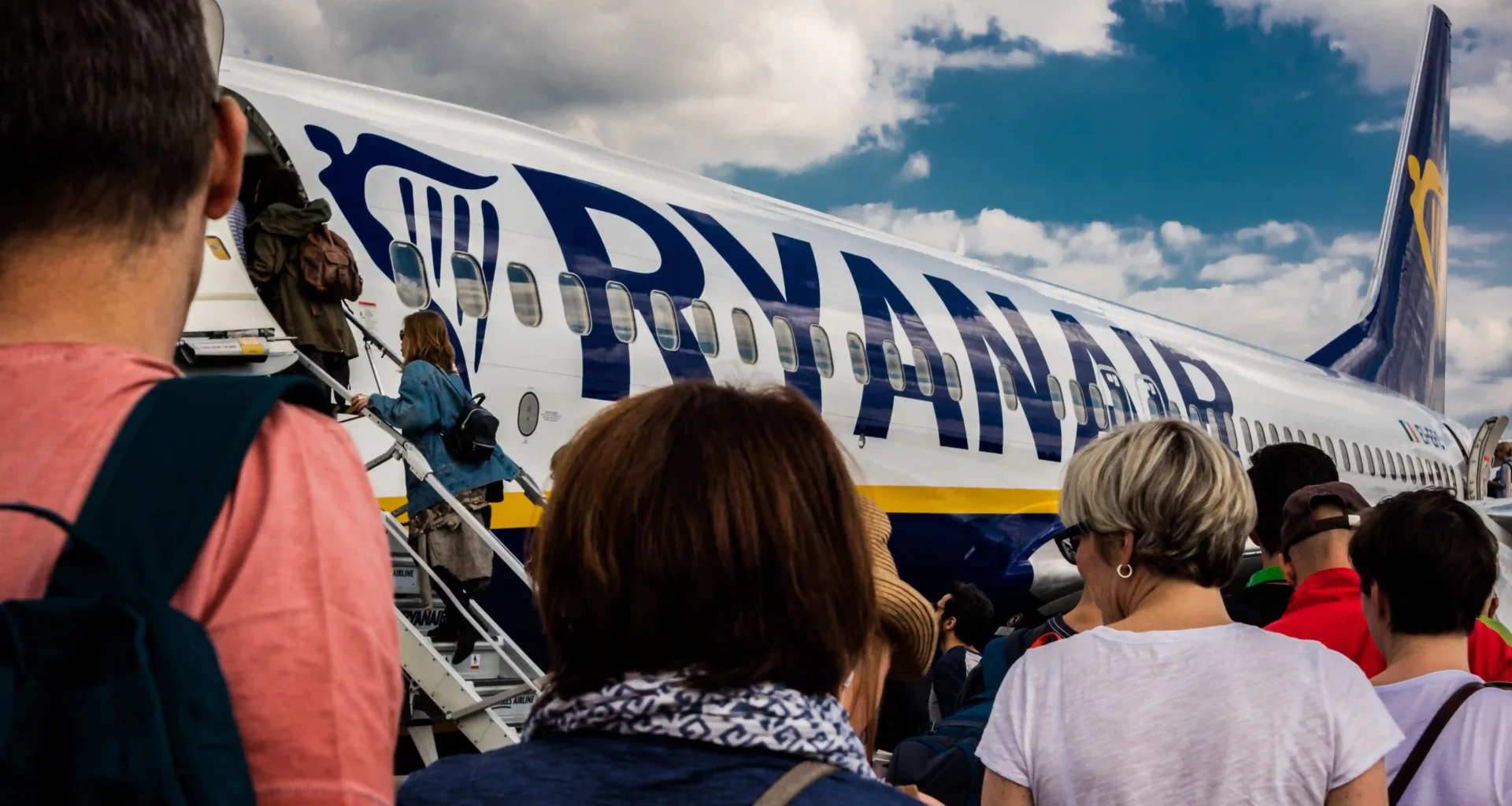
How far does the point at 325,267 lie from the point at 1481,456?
2079 cm

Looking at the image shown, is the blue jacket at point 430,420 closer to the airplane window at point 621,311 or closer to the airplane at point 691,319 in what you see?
the airplane at point 691,319

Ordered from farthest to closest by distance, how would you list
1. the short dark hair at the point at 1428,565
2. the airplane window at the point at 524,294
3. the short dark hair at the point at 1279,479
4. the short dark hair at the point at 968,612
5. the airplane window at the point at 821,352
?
the airplane window at the point at 821,352 < the airplane window at the point at 524,294 < the short dark hair at the point at 968,612 < the short dark hair at the point at 1279,479 < the short dark hair at the point at 1428,565

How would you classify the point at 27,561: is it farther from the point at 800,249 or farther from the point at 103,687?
the point at 800,249

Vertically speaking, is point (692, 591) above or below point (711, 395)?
below

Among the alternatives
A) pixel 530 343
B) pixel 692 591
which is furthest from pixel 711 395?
pixel 530 343

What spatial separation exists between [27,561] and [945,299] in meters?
9.40

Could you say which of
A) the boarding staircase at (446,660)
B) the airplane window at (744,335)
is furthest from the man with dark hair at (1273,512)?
the airplane window at (744,335)

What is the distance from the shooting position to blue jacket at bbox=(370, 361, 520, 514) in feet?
16.5

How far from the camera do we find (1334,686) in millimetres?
2031

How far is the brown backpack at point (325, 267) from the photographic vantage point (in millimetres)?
5266

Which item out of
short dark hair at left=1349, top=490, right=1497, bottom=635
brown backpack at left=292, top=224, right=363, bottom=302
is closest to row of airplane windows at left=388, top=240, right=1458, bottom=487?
brown backpack at left=292, top=224, right=363, bottom=302

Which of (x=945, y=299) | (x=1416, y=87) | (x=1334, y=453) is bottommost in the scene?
(x=1334, y=453)

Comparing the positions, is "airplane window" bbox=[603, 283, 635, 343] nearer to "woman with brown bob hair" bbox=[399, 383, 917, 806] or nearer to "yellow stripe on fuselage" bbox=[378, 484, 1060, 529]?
"yellow stripe on fuselage" bbox=[378, 484, 1060, 529]

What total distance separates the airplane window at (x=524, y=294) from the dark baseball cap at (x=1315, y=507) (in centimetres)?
421
